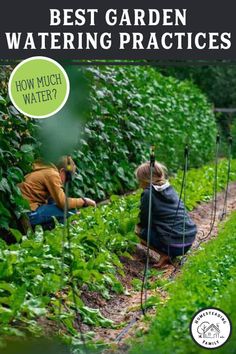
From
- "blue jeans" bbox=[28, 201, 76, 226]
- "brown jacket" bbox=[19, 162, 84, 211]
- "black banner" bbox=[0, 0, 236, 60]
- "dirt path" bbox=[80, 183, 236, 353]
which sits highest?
"black banner" bbox=[0, 0, 236, 60]

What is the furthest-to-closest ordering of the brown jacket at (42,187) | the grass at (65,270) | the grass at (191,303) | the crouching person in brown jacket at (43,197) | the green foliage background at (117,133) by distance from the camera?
the green foliage background at (117,133) < the crouching person in brown jacket at (43,197) < the brown jacket at (42,187) < the grass at (65,270) < the grass at (191,303)

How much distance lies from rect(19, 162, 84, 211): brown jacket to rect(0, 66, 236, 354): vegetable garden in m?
0.11

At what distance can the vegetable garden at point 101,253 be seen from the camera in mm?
4270

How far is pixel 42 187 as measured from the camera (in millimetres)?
6457

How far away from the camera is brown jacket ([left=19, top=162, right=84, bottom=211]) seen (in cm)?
615

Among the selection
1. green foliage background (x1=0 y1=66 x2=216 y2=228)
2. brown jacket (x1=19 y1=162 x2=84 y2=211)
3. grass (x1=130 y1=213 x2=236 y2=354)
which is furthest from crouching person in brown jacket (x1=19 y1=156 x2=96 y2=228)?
grass (x1=130 y1=213 x2=236 y2=354)

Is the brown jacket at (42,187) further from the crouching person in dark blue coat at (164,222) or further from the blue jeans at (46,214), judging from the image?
the crouching person in dark blue coat at (164,222)

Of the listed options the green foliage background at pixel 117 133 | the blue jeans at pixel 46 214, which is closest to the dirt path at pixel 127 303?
the blue jeans at pixel 46 214

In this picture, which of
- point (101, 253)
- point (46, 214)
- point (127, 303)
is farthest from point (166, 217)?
point (127, 303)

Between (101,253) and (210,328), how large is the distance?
7.60 ft

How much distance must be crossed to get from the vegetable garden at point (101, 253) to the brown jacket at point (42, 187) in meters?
0.11

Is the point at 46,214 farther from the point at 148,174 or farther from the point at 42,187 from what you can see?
the point at 148,174

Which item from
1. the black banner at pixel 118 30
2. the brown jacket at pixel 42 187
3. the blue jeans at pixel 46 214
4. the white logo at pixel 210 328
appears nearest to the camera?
the white logo at pixel 210 328

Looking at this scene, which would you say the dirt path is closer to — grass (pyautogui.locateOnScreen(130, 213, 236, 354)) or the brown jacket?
grass (pyautogui.locateOnScreen(130, 213, 236, 354))
